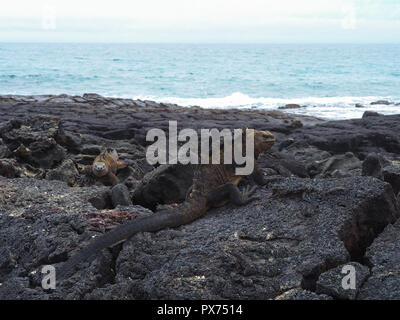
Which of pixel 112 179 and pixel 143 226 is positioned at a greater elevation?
pixel 143 226

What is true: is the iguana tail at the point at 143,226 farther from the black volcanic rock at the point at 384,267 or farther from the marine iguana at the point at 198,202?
the black volcanic rock at the point at 384,267

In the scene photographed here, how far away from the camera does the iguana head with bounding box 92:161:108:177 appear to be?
597 centimetres

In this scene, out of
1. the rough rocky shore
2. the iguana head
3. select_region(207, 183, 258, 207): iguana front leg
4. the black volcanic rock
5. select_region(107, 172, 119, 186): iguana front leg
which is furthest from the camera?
select_region(107, 172, 119, 186): iguana front leg

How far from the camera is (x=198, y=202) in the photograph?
3701 mm

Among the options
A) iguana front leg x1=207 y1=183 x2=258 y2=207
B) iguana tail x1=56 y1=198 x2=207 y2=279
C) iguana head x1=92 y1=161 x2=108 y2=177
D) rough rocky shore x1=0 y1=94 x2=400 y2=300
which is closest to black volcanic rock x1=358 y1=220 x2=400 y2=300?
rough rocky shore x1=0 y1=94 x2=400 y2=300

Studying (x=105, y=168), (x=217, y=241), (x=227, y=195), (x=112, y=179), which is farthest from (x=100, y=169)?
(x=217, y=241)

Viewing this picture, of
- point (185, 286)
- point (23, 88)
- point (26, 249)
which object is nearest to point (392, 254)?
point (185, 286)

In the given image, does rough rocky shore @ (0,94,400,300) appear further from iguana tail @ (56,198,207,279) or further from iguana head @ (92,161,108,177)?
iguana head @ (92,161,108,177)

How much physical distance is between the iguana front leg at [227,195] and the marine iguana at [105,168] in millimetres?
2495

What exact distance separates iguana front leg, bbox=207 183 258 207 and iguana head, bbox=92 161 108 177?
2.52 m

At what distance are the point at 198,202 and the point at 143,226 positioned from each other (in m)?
0.65

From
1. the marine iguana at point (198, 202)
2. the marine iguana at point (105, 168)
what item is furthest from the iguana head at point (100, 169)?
the marine iguana at point (198, 202)

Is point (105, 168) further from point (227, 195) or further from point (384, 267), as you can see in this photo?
point (384, 267)

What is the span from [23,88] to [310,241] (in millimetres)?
33823
